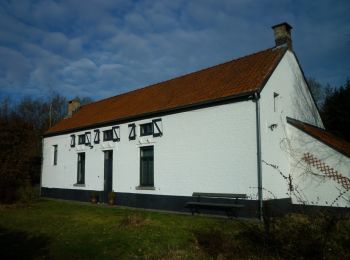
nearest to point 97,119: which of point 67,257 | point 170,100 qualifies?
point 170,100

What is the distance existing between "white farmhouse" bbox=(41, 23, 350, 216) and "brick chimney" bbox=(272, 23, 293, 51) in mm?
47

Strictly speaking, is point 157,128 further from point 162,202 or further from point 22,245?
point 22,245

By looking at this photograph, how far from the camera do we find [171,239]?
9070 mm

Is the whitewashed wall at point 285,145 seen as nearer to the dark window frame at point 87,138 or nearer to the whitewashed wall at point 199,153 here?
the whitewashed wall at point 199,153

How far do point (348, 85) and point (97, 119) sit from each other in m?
15.3

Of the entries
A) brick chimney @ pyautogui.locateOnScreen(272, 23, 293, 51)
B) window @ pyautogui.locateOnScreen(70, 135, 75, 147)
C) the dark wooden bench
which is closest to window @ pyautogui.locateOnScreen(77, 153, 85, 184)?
window @ pyautogui.locateOnScreen(70, 135, 75, 147)

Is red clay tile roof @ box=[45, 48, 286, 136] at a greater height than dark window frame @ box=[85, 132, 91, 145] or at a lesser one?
greater

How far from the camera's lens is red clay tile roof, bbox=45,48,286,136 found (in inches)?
551

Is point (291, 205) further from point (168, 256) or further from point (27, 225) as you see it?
point (27, 225)

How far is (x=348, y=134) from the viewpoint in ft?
62.4

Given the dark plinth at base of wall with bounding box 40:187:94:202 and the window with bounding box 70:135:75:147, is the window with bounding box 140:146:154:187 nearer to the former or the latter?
the dark plinth at base of wall with bounding box 40:187:94:202

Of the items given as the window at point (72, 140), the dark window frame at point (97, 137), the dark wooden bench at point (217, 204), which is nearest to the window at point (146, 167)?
the dark wooden bench at point (217, 204)

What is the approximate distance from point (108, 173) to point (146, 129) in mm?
4207

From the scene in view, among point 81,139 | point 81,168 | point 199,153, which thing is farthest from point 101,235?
point 81,139
